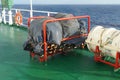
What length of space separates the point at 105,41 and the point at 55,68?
4.01 ft

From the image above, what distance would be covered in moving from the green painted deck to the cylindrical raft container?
0.40 meters

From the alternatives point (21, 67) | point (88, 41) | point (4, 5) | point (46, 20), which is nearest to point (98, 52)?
point (88, 41)

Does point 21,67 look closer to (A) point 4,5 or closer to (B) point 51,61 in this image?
(B) point 51,61

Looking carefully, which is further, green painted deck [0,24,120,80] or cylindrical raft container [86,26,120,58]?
cylindrical raft container [86,26,120,58]

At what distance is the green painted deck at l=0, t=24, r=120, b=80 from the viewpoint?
15.7ft

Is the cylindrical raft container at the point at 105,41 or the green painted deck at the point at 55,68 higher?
the cylindrical raft container at the point at 105,41

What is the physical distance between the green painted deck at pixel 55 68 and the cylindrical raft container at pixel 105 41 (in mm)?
399

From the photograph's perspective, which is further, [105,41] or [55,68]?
[55,68]

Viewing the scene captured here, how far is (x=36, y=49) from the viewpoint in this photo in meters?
5.36

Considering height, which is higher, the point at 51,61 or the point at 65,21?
the point at 65,21

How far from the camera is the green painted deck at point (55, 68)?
4799 mm

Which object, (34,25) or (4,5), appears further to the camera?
(4,5)

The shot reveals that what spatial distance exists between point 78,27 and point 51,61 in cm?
110

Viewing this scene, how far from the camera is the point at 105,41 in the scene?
510 centimetres
